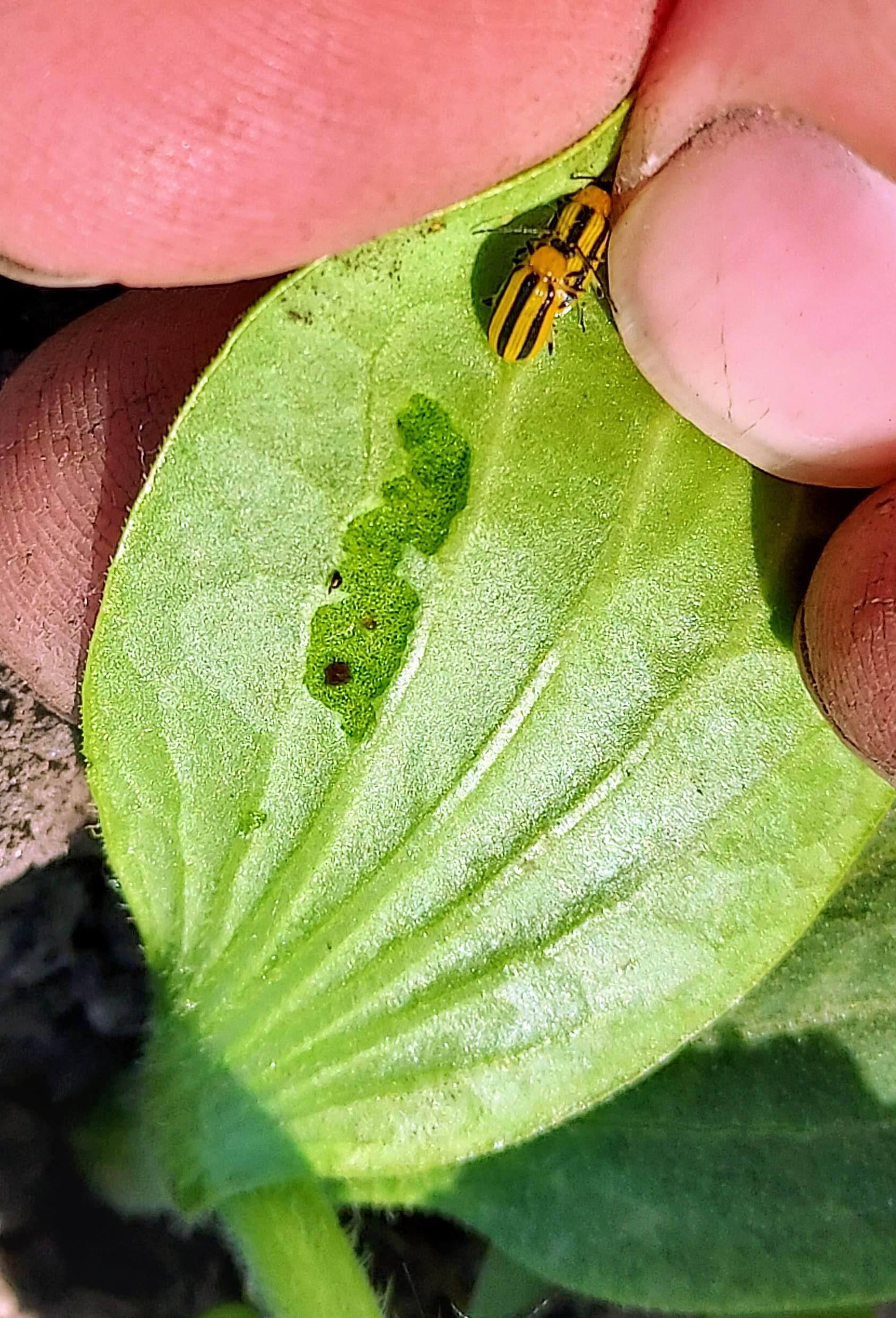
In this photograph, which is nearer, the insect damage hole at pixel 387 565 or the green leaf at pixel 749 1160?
the insect damage hole at pixel 387 565

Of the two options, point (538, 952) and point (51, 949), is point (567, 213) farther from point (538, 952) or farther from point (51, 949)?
point (51, 949)

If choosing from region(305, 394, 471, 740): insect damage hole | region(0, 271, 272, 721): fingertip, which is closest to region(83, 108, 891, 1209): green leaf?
region(305, 394, 471, 740): insect damage hole

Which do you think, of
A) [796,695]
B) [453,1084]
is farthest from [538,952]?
[796,695]

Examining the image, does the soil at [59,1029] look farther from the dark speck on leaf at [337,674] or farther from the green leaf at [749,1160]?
the dark speck on leaf at [337,674]

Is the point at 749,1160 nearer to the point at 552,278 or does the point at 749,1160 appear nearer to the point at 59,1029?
the point at 59,1029

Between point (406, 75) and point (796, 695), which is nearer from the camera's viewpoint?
point (406, 75)

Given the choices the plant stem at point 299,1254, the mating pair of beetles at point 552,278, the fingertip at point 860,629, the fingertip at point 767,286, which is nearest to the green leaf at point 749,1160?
the plant stem at point 299,1254
